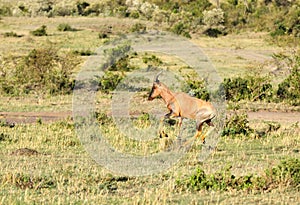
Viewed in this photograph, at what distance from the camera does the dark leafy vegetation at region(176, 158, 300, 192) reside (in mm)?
7723

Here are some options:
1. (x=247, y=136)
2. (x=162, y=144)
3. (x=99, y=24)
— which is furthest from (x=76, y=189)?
(x=99, y=24)

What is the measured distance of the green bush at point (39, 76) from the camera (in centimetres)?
1992

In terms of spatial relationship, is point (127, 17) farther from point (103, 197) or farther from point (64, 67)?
point (103, 197)

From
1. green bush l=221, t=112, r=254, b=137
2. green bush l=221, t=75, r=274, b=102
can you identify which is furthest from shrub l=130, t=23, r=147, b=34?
green bush l=221, t=112, r=254, b=137

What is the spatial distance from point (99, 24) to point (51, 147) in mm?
38213

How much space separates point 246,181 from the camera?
25.6 feet

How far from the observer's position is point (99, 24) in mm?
48750

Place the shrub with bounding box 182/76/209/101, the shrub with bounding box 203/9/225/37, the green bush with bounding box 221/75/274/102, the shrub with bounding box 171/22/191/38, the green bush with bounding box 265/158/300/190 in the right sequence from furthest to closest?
the shrub with bounding box 203/9/225/37
the shrub with bounding box 171/22/191/38
the green bush with bounding box 221/75/274/102
the shrub with bounding box 182/76/209/101
the green bush with bounding box 265/158/300/190

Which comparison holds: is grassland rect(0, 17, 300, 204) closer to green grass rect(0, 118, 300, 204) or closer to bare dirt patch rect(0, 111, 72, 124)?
green grass rect(0, 118, 300, 204)

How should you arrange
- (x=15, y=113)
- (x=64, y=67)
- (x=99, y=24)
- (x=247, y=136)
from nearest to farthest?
(x=247, y=136)
(x=15, y=113)
(x=64, y=67)
(x=99, y=24)

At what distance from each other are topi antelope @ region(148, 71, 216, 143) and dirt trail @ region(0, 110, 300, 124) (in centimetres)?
623

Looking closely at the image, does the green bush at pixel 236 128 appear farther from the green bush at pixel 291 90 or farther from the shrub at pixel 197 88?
the green bush at pixel 291 90

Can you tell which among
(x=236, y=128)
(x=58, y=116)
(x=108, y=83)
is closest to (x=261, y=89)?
(x=108, y=83)

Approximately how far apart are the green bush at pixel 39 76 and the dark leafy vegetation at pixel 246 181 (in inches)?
488
